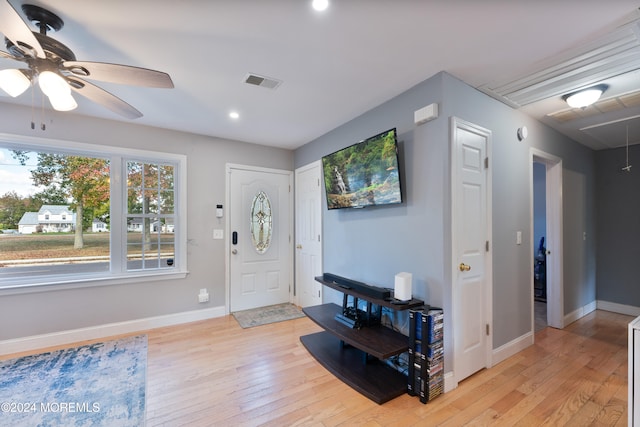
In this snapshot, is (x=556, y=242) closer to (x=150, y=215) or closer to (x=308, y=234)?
(x=308, y=234)

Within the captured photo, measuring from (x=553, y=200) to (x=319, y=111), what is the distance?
3.10 m

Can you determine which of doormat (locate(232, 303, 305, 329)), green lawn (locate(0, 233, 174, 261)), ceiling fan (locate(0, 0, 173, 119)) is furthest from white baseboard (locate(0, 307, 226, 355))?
ceiling fan (locate(0, 0, 173, 119))

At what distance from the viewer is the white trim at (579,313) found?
3.52m

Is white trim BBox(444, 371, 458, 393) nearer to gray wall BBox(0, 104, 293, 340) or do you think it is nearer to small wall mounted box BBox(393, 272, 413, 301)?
small wall mounted box BBox(393, 272, 413, 301)

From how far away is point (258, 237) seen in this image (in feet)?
13.5

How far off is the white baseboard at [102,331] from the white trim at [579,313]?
14.9ft

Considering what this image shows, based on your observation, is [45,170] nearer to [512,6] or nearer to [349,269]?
[349,269]

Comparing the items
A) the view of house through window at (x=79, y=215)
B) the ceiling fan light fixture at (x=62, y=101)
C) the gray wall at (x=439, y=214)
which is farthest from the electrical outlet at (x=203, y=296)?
the ceiling fan light fixture at (x=62, y=101)

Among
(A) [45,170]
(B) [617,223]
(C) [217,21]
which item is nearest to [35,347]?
(A) [45,170]

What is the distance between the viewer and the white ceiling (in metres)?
1.50

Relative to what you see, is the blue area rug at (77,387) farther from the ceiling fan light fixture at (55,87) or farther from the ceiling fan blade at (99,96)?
the ceiling fan blade at (99,96)

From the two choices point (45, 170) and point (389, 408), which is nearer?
point (389, 408)

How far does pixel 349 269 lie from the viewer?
3137 mm

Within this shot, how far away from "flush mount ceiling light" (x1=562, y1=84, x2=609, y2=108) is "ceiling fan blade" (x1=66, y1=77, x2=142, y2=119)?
3763 millimetres
